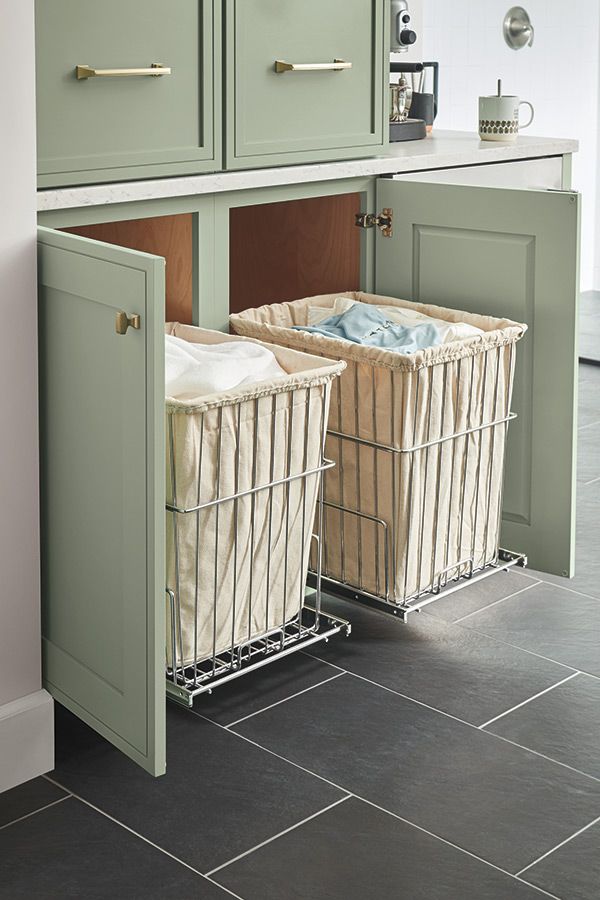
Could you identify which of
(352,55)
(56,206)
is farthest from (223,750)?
(352,55)

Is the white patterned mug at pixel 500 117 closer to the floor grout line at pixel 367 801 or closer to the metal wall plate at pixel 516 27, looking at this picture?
the floor grout line at pixel 367 801

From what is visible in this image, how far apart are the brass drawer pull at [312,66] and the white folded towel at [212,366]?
1.70 ft

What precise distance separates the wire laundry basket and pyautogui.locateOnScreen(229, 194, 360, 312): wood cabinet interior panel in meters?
0.61

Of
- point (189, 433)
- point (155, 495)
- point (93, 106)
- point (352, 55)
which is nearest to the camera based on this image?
point (155, 495)

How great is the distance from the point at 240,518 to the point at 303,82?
866mm

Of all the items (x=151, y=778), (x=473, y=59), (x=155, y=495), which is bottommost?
(x=151, y=778)

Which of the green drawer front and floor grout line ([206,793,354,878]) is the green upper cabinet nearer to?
the green drawer front

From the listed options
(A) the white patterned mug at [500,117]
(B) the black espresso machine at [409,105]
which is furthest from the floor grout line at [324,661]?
(A) the white patterned mug at [500,117]

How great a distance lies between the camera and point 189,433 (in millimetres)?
1789

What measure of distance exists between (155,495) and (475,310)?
3.62ft

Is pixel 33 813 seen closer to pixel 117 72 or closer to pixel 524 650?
pixel 524 650

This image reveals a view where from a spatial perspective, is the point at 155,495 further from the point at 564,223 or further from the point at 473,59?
the point at 473,59

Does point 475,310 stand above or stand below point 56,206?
below

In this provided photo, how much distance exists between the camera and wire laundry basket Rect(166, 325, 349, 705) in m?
1.83
